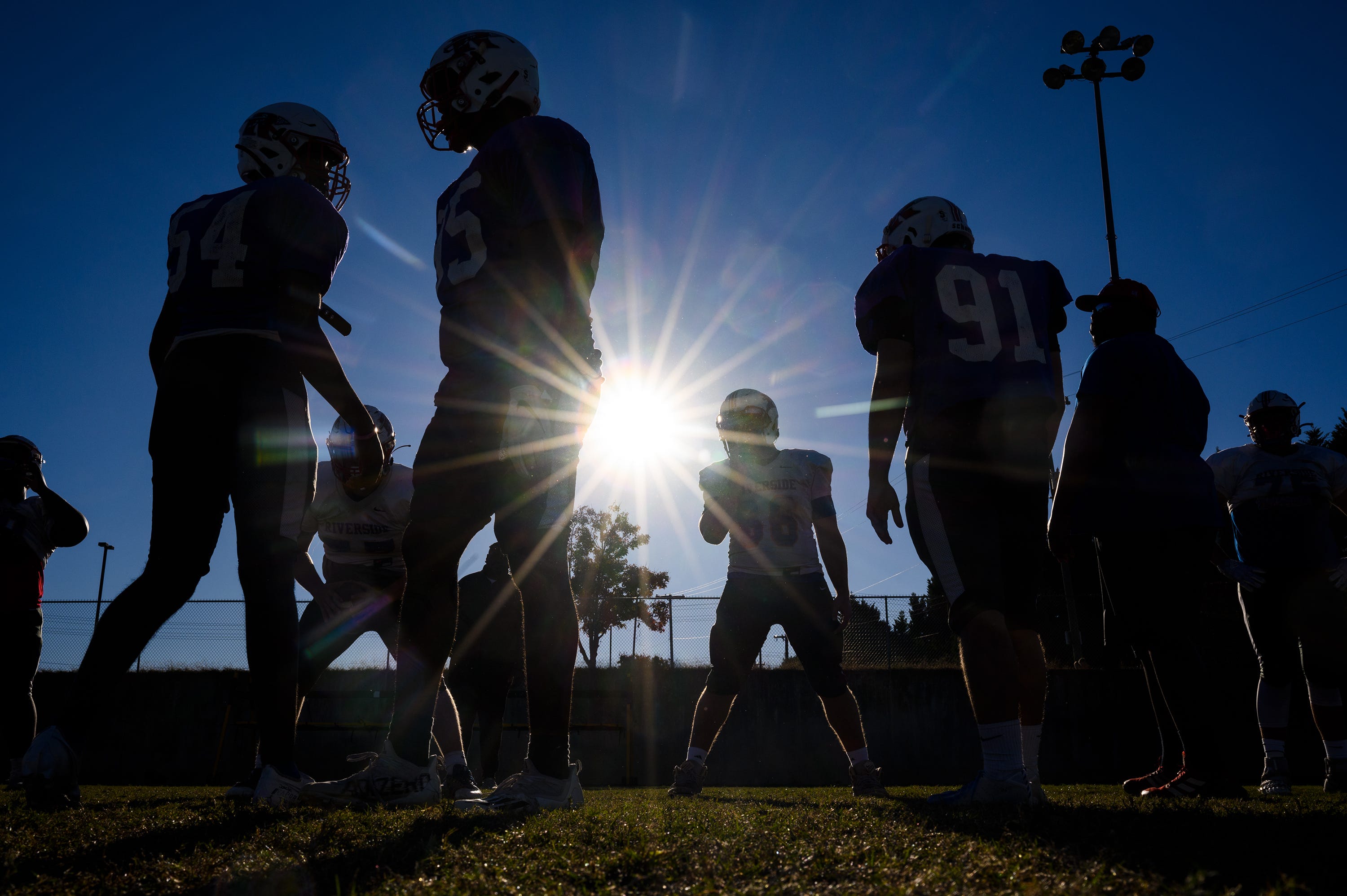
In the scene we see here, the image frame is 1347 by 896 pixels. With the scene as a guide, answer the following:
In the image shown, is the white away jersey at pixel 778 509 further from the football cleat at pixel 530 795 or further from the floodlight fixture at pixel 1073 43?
the floodlight fixture at pixel 1073 43

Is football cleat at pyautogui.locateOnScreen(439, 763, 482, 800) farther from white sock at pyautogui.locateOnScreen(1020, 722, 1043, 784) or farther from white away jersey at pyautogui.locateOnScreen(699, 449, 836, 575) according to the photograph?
white sock at pyautogui.locateOnScreen(1020, 722, 1043, 784)

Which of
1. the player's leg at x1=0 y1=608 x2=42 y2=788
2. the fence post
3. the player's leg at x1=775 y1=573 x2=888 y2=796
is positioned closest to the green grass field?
the player's leg at x1=775 y1=573 x2=888 y2=796

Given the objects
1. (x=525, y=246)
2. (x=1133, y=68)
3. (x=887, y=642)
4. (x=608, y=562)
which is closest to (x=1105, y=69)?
(x=1133, y=68)

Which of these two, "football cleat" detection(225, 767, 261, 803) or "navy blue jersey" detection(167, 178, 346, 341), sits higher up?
"navy blue jersey" detection(167, 178, 346, 341)

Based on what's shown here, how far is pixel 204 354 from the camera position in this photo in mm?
3113

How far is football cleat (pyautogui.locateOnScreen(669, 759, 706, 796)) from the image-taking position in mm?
4906

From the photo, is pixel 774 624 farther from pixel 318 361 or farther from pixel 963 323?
pixel 318 361

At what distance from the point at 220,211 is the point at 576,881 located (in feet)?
10.1

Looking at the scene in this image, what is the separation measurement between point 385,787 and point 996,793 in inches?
78.2

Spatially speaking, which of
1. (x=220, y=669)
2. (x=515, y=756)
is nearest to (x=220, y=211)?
(x=515, y=756)

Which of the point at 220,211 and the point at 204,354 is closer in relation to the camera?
the point at 204,354

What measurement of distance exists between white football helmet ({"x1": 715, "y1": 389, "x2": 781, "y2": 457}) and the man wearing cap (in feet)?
7.11

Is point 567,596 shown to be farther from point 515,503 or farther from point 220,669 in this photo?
point 220,669

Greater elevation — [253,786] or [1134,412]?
[1134,412]
